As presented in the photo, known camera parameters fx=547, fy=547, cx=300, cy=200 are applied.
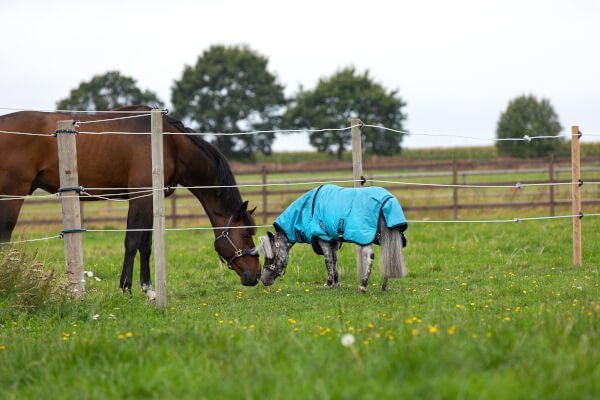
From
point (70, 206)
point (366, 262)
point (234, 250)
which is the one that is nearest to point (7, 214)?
point (70, 206)

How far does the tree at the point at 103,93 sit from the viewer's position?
4884 cm

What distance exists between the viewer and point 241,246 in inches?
267

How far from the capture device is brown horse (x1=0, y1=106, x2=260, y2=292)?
628cm

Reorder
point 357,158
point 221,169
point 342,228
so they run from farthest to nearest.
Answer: point 357,158 → point 221,169 → point 342,228

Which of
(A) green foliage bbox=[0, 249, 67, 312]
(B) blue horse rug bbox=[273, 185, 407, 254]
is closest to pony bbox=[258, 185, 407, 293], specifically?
(B) blue horse rug bbox=[273, 185, 407, 254]

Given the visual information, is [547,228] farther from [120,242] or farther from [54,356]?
[54,356]

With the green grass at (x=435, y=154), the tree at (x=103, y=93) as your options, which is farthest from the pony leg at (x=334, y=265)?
the tree at (x=103, y=93)

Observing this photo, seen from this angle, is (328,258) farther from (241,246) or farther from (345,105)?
(345,105)

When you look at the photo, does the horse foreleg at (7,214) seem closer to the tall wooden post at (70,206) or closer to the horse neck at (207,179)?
the tall wooden post at (70,206)

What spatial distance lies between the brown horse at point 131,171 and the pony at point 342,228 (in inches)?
13.7

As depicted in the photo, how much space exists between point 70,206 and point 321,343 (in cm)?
350

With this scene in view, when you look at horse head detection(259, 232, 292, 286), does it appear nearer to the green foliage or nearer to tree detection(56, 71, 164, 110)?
the green foliage

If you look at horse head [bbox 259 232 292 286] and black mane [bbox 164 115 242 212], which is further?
black mane [bbox 164 115 242 212]

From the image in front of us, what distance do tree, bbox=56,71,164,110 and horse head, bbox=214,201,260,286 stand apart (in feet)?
145
